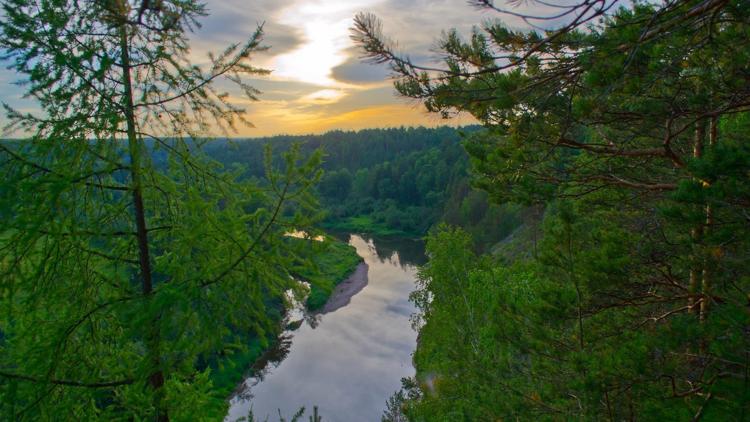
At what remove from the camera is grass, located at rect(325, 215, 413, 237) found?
5722 cm

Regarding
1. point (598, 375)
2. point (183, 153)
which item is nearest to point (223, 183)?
point (183, 153)

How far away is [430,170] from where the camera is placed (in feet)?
236

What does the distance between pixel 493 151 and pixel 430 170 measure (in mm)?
67442

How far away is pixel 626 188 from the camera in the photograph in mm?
5172

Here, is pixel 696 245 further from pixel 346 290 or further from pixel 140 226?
pixel 346 290

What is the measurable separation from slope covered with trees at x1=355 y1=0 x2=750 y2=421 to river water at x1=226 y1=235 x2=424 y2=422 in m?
11.0

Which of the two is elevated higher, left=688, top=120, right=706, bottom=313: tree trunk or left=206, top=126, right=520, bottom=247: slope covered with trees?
left=688, top=120, right=706, bottom=313: tree trunk

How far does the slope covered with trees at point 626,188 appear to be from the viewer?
11.2 ft

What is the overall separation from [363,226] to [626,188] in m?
56.0

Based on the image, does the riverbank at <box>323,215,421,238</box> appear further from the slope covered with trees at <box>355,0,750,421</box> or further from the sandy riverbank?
the slope covered with trees at <box>355,0,750,421</box>

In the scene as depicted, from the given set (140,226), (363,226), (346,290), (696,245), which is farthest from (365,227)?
(140,226)

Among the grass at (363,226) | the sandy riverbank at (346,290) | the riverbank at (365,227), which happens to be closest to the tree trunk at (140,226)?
the sandy riverbank at (346,290)

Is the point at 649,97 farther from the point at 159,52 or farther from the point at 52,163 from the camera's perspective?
the point at 52,163

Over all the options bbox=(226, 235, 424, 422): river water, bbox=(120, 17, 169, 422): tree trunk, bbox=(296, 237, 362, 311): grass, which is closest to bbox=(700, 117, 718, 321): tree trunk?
bbox=(120, 17, 169, 422): tree trunk
